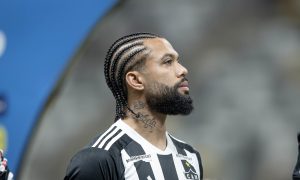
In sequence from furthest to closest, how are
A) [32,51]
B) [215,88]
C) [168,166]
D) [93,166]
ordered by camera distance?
[32,51] < [215,88] < [168,166] < [93,166]

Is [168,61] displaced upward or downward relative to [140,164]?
upward

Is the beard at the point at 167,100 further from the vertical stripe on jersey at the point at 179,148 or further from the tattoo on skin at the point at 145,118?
the vertical stripe on jersey at the point at 179,148

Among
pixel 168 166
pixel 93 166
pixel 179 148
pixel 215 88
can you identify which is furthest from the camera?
pixel 215 88

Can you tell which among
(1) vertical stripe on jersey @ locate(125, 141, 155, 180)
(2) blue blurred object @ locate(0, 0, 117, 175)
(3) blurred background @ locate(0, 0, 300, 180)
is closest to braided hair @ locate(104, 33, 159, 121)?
(1) vertical stripe on jersey @ locate(125, 141, 155, 180)

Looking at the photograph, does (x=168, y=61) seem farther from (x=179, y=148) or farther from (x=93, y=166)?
(x=93, y=166)

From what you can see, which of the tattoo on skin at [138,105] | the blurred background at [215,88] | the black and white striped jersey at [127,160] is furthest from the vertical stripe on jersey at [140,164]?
the blurred background at [215,88]

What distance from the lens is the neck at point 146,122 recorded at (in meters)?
2.08

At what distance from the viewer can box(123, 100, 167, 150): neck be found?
6.82ft

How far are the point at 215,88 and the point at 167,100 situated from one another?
1.17 m

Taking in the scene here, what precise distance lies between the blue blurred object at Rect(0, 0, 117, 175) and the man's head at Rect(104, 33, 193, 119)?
127cm

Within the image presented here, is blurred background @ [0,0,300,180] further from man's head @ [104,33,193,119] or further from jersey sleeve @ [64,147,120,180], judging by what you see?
jersey sleeve @ [64,147,120,180]

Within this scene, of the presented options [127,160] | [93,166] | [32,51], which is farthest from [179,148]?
[32,51]

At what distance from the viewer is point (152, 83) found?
6.82 feet

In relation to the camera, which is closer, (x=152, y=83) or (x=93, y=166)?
(x=93, y=166)
